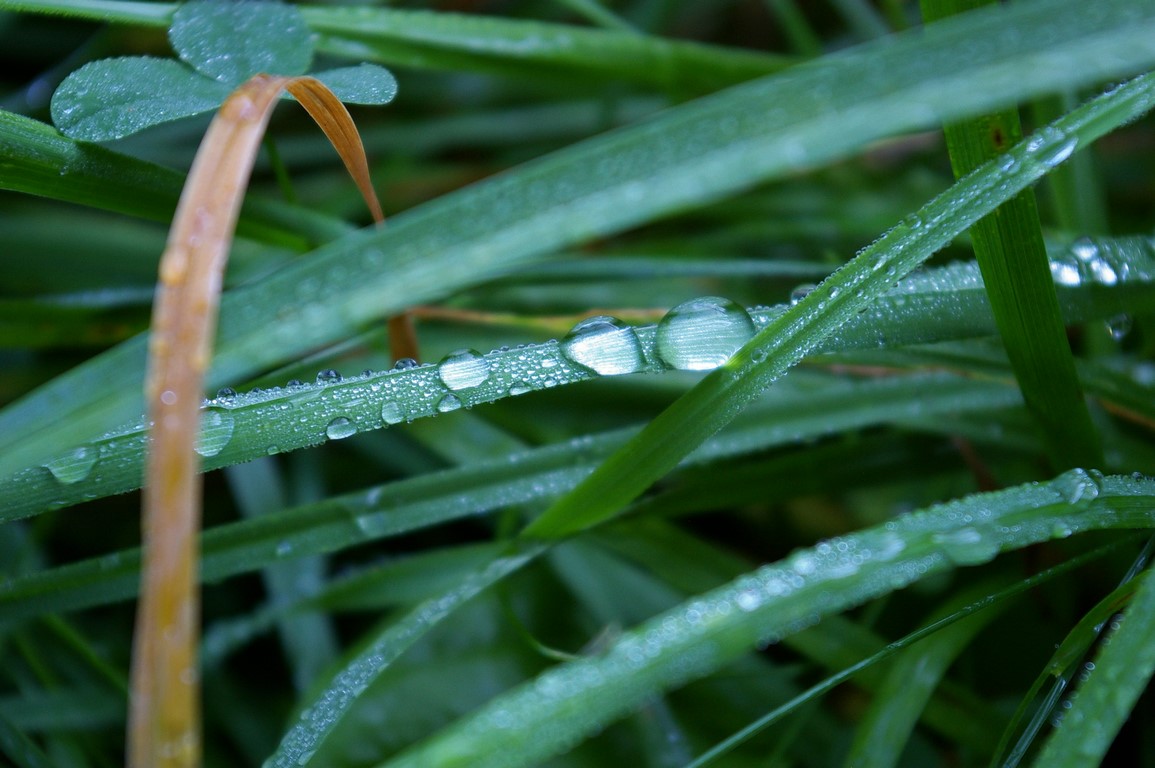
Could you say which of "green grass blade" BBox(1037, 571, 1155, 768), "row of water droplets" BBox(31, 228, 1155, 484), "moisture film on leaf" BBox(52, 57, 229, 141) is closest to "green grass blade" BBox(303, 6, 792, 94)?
"moisture film on leaf" BBox(52, 57, 229, 141)

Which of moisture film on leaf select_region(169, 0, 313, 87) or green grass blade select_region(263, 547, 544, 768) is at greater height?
moisture film on leaf select_region(169, 0, 313, 87)

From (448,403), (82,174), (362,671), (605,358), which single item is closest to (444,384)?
(448,403)

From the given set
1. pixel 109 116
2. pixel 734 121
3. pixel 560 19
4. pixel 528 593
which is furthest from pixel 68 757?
pixel 560 19

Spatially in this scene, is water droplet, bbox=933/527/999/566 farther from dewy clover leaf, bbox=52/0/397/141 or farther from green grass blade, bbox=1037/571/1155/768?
dewy clover leaf, bbox=52/0/397/141

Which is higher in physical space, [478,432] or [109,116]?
[109,116]

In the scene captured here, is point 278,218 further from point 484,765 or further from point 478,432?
point 484,765

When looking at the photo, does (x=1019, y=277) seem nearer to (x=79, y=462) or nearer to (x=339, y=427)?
(x=339, y=427)
